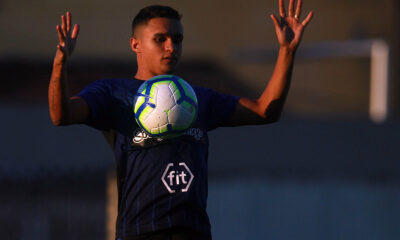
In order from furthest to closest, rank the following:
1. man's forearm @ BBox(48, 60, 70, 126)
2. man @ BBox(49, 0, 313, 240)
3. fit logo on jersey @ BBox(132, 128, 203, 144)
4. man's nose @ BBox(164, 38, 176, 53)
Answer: man's nose @ BBox(164, 38, 176, 53), fit logo on jersey @ BBox(132, 128, 203, 144), man @ BBox(49, 0, 313, 240), man's forearm @ BBox(48, 60, 70, 126)

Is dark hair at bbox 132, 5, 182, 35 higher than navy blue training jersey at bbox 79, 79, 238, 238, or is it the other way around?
dark hair at bbox 132, 5, 182, 35

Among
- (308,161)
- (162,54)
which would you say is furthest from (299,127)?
(162,54)

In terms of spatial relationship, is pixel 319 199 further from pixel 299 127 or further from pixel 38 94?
pixel 38 94

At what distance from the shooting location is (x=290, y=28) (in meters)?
4.45

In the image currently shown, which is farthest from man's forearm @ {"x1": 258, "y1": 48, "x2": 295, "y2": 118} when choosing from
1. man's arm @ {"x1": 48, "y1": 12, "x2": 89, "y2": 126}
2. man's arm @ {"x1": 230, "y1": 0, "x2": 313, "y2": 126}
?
man's arm @ {"x1": 48, "y1": 12, "x2": 89, "y2": 126}

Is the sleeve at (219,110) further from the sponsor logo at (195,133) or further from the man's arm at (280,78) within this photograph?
the sponsor logo at (195,133)

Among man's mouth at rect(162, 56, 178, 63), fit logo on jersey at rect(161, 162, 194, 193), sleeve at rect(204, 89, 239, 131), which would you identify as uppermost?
man's mouth at rect(162, 56, 178, 63)

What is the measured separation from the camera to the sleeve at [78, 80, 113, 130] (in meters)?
4.20

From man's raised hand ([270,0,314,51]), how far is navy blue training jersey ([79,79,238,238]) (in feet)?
2.42

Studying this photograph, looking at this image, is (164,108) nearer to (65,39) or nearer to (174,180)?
(174,180)

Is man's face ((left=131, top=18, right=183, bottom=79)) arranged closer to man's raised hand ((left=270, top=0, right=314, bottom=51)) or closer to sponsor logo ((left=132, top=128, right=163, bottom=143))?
sponsor logo ((left=132, top=128, right=163, bottom=143))

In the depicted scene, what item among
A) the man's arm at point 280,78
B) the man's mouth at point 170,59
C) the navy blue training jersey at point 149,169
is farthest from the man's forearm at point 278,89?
the man's mouth at point 170,59

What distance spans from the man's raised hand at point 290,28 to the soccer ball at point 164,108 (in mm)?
687

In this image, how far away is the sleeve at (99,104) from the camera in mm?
4203
